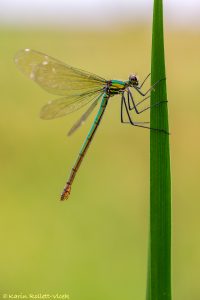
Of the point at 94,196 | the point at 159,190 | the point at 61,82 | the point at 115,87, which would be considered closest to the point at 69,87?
the point at 61,82

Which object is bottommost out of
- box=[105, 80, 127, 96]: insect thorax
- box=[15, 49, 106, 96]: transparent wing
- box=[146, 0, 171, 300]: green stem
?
box=[146, 0, 171, 300]: green stem

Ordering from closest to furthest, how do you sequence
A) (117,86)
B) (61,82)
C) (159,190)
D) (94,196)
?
(159,190), (117,86), (61,82), (94,196)

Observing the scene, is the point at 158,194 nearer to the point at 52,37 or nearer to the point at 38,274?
the point at 38,274

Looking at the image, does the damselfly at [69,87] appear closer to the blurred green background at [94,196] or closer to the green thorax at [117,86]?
the green thorax at [117,86]

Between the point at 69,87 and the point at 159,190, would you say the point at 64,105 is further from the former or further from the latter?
the point at 159,190

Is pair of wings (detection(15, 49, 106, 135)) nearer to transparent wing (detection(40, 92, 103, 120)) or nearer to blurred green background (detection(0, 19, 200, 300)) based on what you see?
transparent wing (detection(40, 92, 103, 120))

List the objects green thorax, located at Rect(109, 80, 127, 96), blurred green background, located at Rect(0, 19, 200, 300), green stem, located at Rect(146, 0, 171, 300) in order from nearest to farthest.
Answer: green stem, located at Rect(146, 0, 171, 300) → green thorax, located at Rect(109, 80, 127, 96) → blurred green background, located at Rect(0, 19, 200, 300)

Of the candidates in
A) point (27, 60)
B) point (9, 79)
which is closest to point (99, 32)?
point (9, 79)

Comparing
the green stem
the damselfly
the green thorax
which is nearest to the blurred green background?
the damselfly
